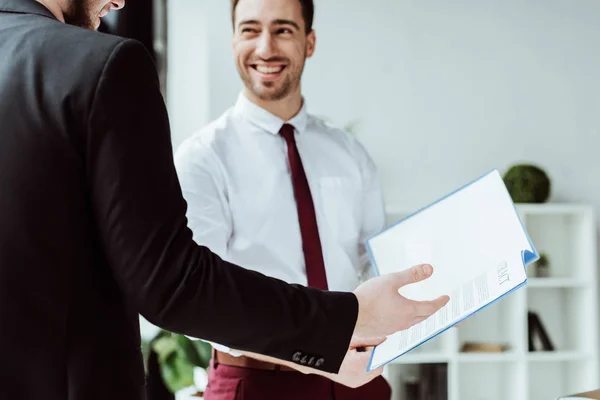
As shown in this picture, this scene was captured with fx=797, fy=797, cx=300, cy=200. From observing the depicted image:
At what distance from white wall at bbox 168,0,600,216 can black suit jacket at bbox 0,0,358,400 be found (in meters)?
3.46

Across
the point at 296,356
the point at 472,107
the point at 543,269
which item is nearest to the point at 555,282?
the point at 543,269

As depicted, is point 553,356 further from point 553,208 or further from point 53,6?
point 53,6

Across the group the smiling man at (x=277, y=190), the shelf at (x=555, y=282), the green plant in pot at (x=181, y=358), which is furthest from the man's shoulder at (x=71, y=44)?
the shelf at (x=555, y=282)

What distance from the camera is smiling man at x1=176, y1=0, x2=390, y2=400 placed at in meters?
1.85

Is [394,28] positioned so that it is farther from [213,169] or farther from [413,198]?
[213,169]

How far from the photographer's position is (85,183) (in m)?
0.91

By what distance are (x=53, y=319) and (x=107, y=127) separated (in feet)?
0.74

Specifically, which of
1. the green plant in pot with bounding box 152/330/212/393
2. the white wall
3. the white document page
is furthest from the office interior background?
the white document page

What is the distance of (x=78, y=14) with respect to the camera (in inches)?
40.8

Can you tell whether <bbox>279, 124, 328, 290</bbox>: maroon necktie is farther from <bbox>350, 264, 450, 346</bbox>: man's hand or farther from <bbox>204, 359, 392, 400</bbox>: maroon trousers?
<bbox>350, 264, 450, 346</bbox>: man's hand

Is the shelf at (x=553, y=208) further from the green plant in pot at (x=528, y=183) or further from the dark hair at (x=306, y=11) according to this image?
the dark hair at (x=306, y=11)

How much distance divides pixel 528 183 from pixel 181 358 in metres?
2.07

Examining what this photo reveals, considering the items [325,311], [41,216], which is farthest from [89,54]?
[325,311]

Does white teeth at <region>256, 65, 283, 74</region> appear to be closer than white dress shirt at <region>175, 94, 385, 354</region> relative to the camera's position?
No
